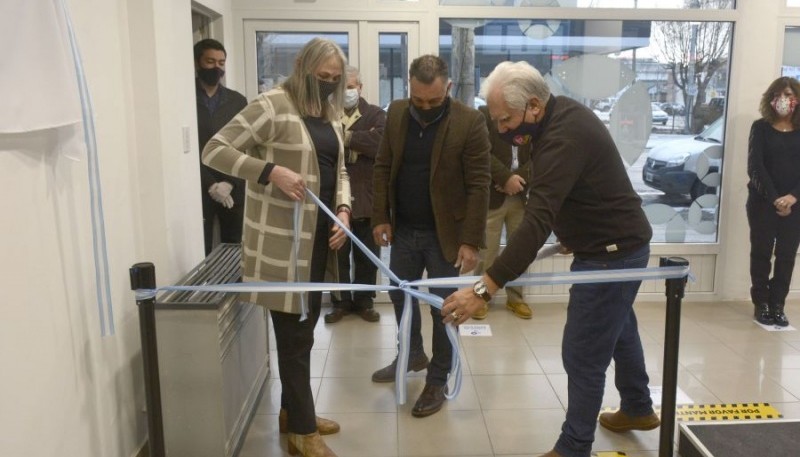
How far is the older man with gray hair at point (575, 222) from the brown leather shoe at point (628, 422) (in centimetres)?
50

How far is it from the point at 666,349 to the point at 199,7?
3069mm

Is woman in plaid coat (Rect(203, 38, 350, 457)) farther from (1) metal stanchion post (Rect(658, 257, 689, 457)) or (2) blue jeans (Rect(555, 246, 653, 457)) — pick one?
(1) metal stanchion post (Rect(658, 257, 689, 457))

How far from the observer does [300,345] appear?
7.88ft

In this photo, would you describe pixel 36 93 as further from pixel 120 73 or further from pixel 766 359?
pixel 766 359

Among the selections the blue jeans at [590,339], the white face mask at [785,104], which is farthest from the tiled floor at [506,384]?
the white face mask at [785,104]

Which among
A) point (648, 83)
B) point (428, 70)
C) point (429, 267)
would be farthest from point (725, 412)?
point (648, 83)

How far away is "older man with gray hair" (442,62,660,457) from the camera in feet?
6.64

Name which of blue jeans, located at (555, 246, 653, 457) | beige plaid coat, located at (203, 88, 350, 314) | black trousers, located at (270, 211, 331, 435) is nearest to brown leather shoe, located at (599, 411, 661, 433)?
blue jeans, located at (555, 246, 653, 457)

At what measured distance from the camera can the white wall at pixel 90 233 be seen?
1707mm

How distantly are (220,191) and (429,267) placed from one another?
1.35m

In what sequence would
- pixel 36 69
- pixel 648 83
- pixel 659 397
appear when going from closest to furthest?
pixel 36 69
pixel 659 397
pixel 648 83

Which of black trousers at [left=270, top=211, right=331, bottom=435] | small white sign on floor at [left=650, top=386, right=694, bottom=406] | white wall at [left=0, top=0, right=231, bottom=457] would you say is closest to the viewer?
white wall at [left=0, top=0, right=231, bottom=457]

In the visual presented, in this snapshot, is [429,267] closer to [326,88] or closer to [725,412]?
[326,88]

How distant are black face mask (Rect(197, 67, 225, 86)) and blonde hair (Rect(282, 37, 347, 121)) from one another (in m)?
1.46
